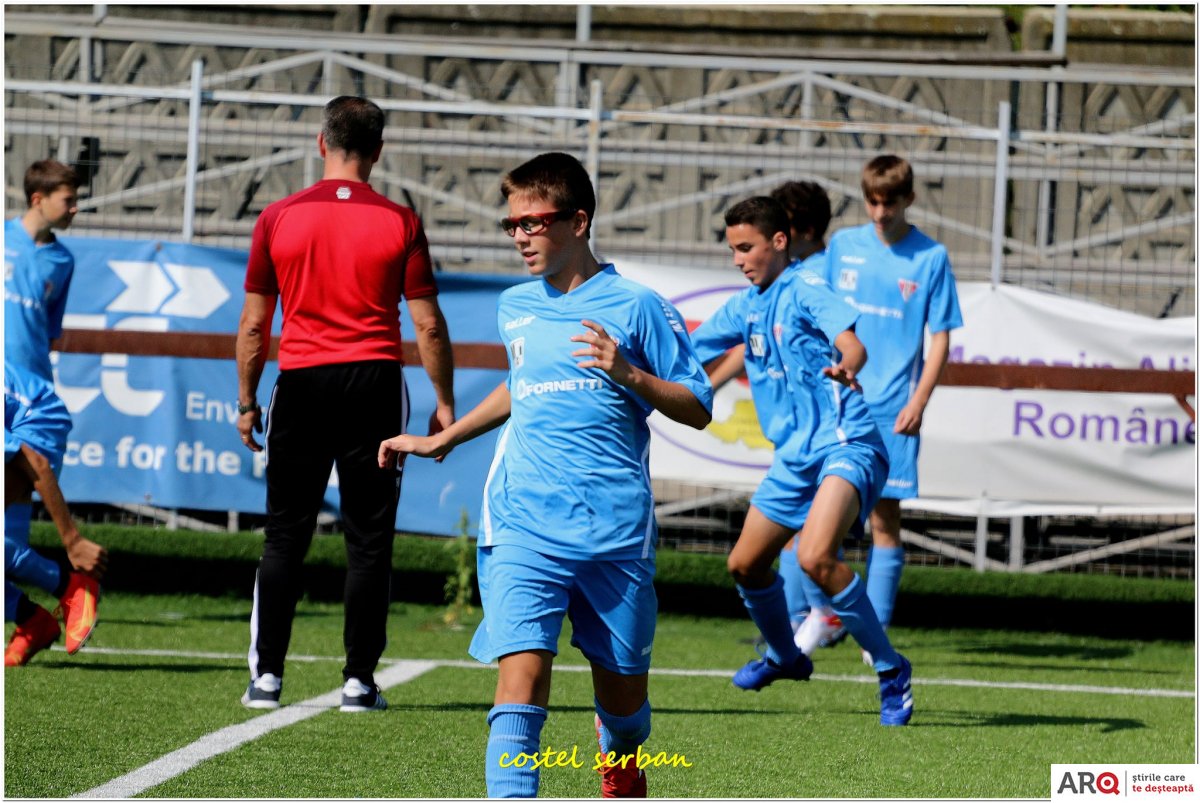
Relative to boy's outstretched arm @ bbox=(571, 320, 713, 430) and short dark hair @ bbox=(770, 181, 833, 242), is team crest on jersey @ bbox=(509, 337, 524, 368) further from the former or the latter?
short dark hair @ bbox=(770, 181, 833, 242)

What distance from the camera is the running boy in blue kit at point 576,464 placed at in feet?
12.3

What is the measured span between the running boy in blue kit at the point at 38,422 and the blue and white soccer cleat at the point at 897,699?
10.2 feet

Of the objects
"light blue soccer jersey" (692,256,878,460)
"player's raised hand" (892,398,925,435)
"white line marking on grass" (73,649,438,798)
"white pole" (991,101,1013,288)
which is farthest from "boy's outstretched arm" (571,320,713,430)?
"white pole" (991,101,1013,288)

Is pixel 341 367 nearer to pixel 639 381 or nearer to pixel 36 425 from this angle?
pixel 36 425

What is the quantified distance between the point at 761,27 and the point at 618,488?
510 inches

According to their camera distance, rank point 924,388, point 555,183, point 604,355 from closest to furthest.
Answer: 1. point 604,355
2. point 555,183
3. point 924,388

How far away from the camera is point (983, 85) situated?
12.8m

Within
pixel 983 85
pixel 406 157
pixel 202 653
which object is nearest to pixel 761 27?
pixel 983 85

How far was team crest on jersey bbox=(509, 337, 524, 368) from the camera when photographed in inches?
158

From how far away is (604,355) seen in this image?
370cm

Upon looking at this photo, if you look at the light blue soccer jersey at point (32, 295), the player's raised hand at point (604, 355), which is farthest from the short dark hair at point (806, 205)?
the player's raised hand at point (604, 355)

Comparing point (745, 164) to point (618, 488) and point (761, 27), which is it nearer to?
point (618, 488)

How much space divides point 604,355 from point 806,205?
135 inches

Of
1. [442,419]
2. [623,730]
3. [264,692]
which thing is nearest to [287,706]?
[264,692]
